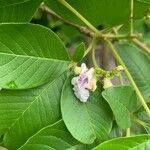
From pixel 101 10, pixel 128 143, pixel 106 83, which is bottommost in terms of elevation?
pixel 128 143

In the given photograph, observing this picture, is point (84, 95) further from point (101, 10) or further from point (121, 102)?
point (101, 10)

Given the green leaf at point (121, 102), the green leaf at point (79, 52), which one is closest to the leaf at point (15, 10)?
the green leaf at point (79, 52)

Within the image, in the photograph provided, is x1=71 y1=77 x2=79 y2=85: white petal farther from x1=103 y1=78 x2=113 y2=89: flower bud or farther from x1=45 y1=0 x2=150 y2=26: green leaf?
x1=45 y1=0 x2=150 y2=26: green leaf

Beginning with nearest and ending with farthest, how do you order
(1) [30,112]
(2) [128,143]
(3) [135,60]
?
(2) [128,143], (1) [30,112], (3) [135,60]

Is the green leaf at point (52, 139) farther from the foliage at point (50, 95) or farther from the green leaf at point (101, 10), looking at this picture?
the green leaf at point (101, 10)

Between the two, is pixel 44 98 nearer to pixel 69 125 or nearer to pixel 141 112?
pixel 69 125

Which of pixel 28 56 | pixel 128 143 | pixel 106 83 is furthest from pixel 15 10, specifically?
pixel 128 143

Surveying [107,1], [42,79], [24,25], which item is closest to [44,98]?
[42,79]
